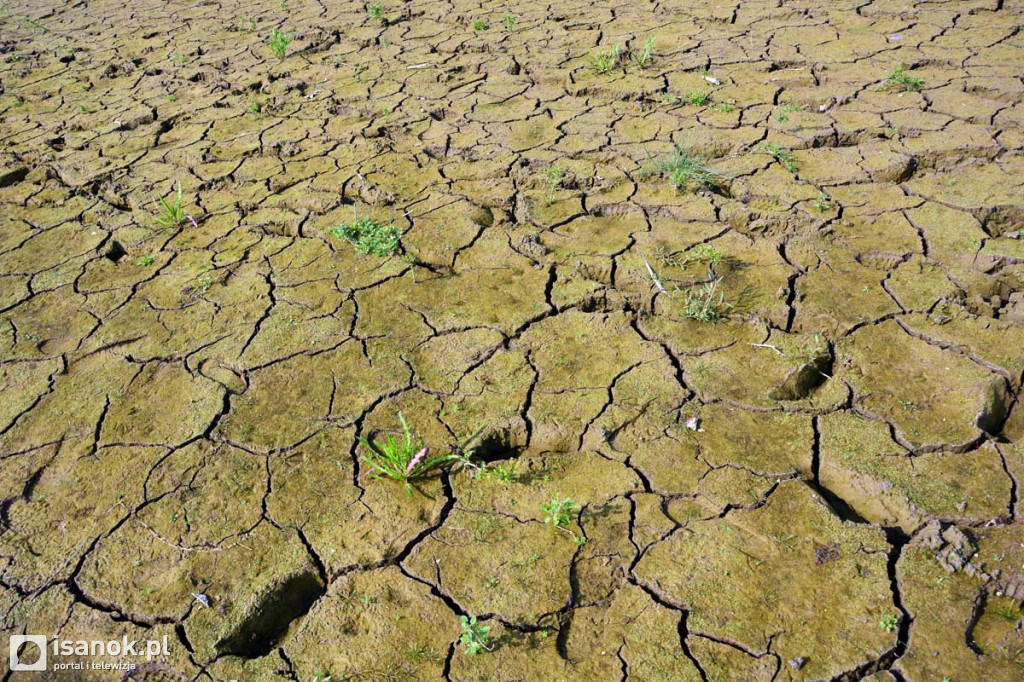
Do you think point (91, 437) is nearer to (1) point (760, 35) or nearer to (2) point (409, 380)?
(2) point (409, 380)

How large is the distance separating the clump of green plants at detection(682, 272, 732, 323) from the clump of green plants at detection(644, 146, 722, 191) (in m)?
0.89

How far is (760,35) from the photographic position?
546 centimetres

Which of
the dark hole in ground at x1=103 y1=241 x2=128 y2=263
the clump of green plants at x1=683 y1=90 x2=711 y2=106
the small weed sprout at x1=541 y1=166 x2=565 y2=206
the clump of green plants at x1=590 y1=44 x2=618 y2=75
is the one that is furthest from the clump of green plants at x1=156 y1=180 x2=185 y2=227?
the clump of green plants at x1=683 y1=90 x2=711 y2=106

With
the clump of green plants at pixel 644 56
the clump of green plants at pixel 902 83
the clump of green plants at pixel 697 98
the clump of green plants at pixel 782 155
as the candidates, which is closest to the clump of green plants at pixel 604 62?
the clump of green plants at pixel 644 56

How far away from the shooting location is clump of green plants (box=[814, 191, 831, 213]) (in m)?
3.33

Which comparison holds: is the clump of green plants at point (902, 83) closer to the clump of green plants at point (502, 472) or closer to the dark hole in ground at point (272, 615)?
the clump of green plants at point (502, 472)

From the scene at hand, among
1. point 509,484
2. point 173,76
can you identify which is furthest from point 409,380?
point 173,76

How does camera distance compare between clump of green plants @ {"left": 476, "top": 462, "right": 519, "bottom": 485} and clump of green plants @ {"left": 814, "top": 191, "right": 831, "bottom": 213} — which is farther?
clump of green plants @ {"left": 814, "top": 191, "right": 831, "bottom": 213}

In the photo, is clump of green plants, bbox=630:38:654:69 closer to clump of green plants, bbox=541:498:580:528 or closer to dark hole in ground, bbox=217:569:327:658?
clump of green plants, bbox=541:498:580:528

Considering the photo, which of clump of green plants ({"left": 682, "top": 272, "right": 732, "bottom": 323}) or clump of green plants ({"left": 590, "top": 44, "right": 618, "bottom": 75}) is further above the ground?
clump of green plants ({"left": 590, "top": 44, "right": 618, "bottom": 75})

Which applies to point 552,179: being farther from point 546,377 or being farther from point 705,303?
point 546,377

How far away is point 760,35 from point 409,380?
457 centimetres

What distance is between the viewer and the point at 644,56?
507 cm

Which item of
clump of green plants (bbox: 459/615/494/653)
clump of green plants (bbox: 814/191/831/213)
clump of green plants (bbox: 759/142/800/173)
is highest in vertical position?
clump of green plants (bbox: 759/142/800/173)
